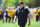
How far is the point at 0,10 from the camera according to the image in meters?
8.32

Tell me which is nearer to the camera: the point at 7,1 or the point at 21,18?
the point at 21,18

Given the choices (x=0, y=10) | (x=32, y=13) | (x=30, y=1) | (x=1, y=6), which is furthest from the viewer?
(x=30, y=1)

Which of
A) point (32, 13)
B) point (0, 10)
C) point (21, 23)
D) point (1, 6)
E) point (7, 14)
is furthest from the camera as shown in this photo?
point (32, 13)

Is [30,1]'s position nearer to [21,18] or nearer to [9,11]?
[9,11]

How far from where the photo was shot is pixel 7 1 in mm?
9820

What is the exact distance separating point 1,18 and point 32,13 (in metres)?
2.26

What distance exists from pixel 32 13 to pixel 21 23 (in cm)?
631

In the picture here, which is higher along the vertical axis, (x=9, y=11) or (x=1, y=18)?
(x=9, y=11)

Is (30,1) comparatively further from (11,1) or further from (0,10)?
(0,10)

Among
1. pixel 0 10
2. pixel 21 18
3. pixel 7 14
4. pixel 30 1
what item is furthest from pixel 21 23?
pixel 30 1

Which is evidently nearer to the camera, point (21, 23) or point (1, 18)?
point (21, 23)

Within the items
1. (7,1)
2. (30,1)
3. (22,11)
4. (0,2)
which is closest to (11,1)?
(7,1)

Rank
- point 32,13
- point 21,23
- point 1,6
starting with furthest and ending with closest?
point 32,13 → point 1,6 → point 21,23

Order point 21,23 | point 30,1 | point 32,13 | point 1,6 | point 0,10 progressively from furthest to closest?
point 30,1
point 32,13
point 1,6
point 0,10
point 21,23
